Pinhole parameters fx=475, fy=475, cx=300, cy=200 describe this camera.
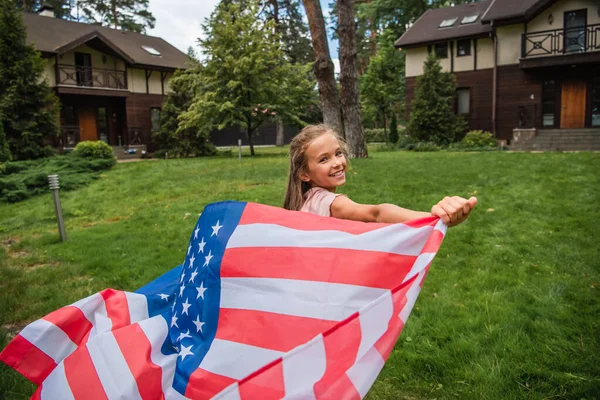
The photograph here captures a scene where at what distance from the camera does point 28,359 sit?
2402mm

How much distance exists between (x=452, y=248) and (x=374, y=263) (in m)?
4.23

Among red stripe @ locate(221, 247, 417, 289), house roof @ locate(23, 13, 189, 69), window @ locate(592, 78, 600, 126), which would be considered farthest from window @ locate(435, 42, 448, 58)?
red stripe @ locate(221, 247, 417, 289)

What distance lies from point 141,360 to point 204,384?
0.35 meters

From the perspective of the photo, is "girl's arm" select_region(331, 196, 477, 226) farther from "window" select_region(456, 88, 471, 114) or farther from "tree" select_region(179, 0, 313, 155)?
"window" select_region(456, 88, 471, 114)

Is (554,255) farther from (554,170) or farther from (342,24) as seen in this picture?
(342,24)

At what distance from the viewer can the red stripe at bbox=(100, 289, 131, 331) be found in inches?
98.2

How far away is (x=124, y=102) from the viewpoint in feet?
98.8

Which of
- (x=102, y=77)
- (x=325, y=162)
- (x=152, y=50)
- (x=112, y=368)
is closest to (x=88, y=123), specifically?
(x=102, y=77)

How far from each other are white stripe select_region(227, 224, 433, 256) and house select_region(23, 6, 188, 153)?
2723 centimetres

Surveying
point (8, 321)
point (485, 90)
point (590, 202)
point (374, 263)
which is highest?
point (485, 90)

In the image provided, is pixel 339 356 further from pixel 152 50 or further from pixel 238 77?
pixel 152 50

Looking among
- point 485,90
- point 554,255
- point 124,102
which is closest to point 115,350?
point 554,255

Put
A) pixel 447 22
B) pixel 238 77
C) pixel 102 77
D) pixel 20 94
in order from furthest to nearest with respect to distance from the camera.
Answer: pixel 447 22, pixel 102 77, pixel 238 77, pixel 20 94

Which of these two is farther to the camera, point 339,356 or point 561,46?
point 561,46
